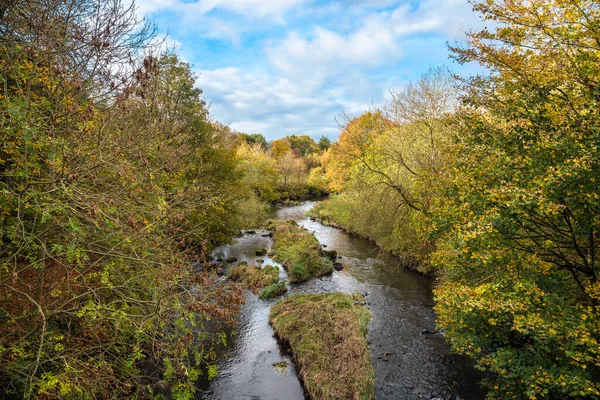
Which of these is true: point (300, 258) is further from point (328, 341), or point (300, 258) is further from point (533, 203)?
point (533, 203)

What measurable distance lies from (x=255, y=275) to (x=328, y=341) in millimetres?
7109

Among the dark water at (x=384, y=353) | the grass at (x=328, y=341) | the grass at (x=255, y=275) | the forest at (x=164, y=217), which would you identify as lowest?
the dark water at (x=384, y=353)

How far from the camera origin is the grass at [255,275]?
54.7ft

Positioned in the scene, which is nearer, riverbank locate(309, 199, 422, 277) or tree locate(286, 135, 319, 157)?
riverbank locate(309, 199, 422, 277)

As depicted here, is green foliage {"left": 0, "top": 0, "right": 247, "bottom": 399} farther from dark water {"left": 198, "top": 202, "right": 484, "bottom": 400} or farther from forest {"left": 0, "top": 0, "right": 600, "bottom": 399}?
dark water {"left": 198, "top": 202, "right": 484, "bottom": 400}

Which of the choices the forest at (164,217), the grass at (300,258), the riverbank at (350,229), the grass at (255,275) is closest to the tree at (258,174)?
the riverbank at (350,229)

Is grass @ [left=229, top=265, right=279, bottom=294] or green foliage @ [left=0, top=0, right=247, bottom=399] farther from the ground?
green foliage @ [left=0, top=0, right=247, bottom=399]

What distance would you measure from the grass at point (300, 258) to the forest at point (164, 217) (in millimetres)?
8504

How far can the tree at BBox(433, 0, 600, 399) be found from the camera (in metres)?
5.95

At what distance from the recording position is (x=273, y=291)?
1593 cm

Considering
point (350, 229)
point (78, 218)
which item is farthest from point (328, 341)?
point (350, 229)

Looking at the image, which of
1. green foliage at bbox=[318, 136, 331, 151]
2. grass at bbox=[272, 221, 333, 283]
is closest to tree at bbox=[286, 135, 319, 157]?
green foliage at bbox=[318, 136, 331, 151]

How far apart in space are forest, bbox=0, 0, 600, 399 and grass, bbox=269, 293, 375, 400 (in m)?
2.94

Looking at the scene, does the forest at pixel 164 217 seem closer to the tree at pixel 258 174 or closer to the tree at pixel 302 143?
the tree at pixel 258 174
